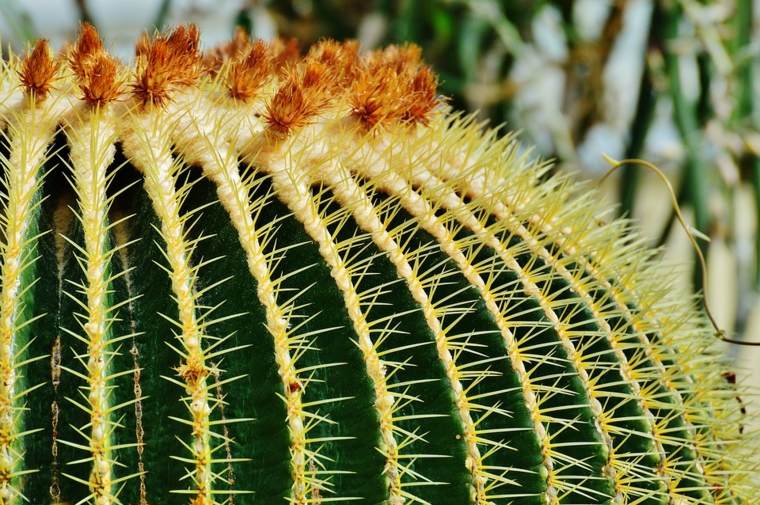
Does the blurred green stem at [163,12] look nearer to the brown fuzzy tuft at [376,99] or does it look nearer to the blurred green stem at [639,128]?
the blurred green stem at [639,128]

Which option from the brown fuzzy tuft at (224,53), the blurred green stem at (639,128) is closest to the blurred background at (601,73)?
the blurred green stem at (639,128)

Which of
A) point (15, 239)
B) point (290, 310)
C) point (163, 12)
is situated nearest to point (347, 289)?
point (290, 310)

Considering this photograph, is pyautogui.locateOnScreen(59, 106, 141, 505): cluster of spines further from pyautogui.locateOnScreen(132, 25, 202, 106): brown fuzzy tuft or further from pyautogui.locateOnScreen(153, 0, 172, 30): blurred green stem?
pyautogui.locateOnScreen(153, 0, 172, 30): blurred green stem

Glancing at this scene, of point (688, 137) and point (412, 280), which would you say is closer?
point (412, 280)

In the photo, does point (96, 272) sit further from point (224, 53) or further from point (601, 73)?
point (601, 73)

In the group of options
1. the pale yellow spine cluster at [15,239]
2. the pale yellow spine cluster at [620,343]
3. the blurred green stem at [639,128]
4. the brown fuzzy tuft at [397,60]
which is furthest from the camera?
the blurred green stem at [639,128]

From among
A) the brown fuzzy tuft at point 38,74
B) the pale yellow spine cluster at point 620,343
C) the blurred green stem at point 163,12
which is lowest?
the pale yellow spine cluster at point 620,343

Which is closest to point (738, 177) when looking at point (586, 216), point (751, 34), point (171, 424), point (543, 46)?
point (751, 34)
